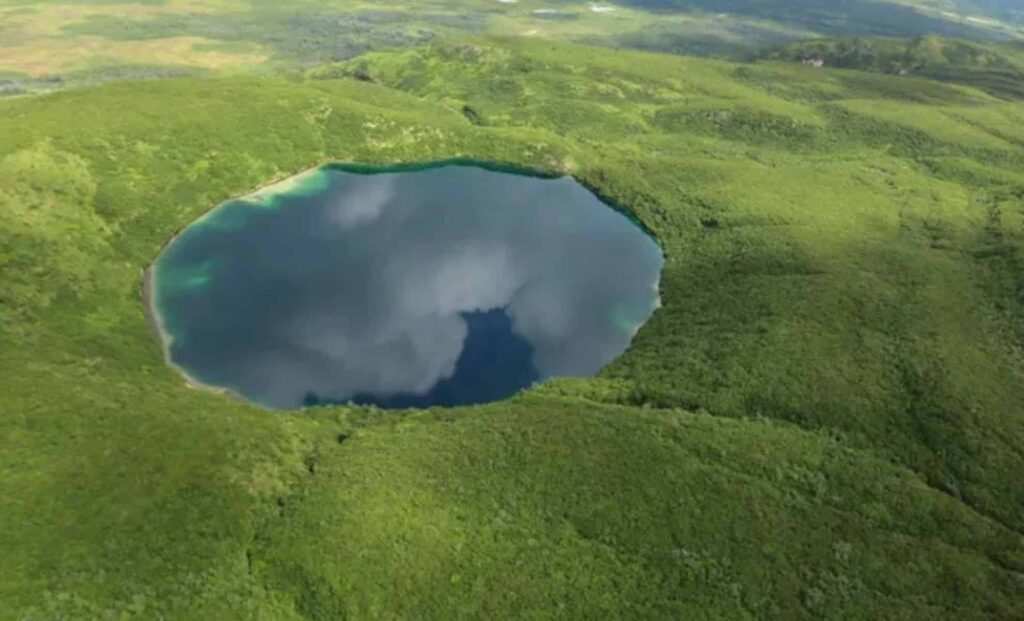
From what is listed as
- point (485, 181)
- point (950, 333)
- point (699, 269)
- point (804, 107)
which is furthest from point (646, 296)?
point (804, 107)

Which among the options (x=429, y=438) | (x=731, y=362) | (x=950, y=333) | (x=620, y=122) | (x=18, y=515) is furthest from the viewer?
(x=620, y=122)

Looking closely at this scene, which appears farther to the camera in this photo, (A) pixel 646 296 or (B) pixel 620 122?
(B) pixel 620 122

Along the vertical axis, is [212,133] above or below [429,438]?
above

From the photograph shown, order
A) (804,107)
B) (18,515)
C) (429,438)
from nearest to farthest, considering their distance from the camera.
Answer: (18,515) → (429,438) → (804,107)

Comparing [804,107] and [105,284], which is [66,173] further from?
[804,107]

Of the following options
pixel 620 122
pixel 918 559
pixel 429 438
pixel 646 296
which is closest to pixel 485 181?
pixel 646 296

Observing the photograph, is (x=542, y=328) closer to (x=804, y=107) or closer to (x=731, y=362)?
(x=731, y=362)
